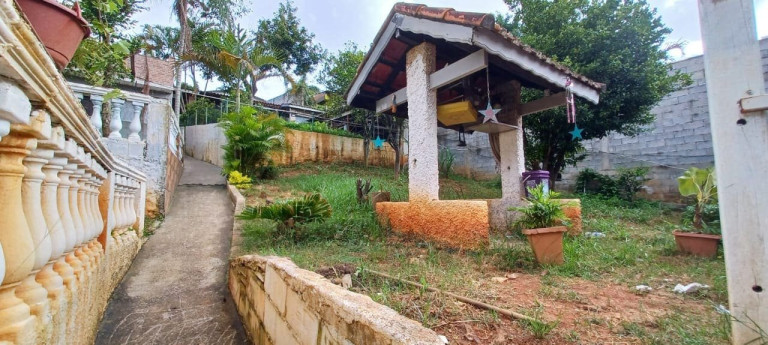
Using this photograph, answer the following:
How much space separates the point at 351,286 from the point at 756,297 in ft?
7.05

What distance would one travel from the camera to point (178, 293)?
11.1 ft

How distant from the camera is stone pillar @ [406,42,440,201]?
14.6ft

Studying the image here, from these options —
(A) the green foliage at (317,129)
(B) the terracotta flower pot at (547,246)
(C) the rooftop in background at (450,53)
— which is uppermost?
(A) the green foliage at (317,129)

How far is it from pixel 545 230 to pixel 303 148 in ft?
35.3

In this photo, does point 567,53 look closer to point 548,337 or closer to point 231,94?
point 548,337

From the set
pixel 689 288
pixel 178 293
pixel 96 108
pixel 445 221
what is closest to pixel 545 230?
pixel 689 288

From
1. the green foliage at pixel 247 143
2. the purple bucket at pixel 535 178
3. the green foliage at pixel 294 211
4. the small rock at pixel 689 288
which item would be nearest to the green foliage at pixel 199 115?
the green foliage at pixel 247 143

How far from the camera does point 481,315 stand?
1969 mm

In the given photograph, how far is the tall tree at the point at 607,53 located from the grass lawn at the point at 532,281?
3602mm

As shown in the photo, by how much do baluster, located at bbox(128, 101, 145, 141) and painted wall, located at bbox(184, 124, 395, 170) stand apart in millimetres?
6499

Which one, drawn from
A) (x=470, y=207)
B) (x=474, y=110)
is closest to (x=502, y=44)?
(x=474, y=110)

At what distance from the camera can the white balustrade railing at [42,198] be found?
0.96 metres

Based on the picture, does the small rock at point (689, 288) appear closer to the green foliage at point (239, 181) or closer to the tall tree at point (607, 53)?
the tall tree at point (607, 53)

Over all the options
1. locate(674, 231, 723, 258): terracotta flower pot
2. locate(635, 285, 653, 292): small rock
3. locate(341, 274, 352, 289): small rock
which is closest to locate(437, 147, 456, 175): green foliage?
locate(674, 231, 723, 258): terracotta flower pot
